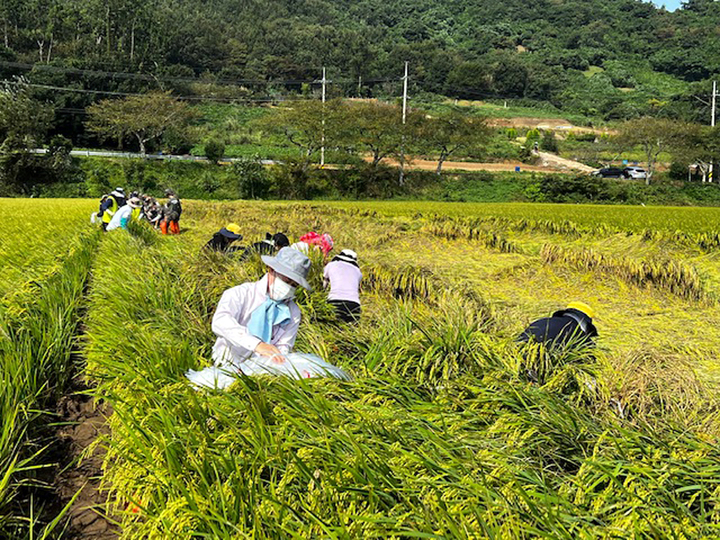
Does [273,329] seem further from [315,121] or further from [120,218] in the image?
[315,121]

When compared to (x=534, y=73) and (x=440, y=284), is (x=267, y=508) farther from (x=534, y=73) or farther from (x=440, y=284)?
(x=534, y=73)

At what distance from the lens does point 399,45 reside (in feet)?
354

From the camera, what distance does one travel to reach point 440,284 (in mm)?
6191

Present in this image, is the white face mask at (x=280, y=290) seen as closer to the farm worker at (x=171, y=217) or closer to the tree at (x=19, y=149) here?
the farm worker at (x=171, y=217)

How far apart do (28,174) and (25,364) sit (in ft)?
113

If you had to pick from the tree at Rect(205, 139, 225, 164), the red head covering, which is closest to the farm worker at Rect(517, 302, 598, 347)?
the red head covering

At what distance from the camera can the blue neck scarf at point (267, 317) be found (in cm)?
305

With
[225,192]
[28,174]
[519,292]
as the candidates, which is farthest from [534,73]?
[519,292]

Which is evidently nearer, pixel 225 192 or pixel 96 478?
pixel 96 478

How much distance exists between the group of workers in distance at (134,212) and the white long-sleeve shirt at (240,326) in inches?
237

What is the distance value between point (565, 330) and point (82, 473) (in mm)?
3074

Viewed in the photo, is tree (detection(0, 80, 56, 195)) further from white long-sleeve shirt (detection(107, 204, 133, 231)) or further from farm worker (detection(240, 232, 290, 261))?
farm worker (detection(240, 232, 290, 261))

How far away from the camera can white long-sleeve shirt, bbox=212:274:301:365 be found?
2.95 m

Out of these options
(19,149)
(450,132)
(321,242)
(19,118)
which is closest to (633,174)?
(450,132)
